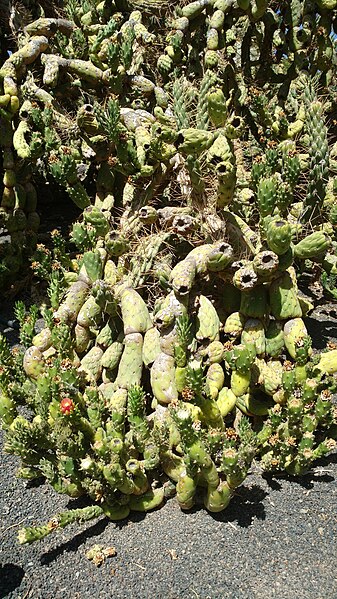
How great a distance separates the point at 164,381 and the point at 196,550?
30.6 inches

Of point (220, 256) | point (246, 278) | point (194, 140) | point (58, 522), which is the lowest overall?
point (58, 522)

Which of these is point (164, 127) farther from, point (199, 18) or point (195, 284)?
point (199, 18)

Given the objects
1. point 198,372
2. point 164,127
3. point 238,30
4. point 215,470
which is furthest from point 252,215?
point 238,30

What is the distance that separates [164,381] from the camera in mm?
2607

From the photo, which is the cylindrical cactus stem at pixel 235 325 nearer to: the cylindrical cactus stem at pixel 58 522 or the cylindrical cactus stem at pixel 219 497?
the cylindrical cactus stem at pixel 219 497

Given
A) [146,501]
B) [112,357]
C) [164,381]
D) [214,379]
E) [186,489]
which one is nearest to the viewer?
[186,489]

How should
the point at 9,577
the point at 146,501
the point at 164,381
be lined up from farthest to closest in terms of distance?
the point at 164,381 → the point at 146,501 → the point at 9,577

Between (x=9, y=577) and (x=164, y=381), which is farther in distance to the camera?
(x=164, y=381)

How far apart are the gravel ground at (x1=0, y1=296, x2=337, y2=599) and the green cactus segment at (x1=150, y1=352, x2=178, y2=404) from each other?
507 millimetres

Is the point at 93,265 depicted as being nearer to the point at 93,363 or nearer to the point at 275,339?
the point at 93,363

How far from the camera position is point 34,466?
2.78 meters

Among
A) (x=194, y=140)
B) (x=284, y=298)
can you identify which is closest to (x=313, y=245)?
(x=284, y=298)

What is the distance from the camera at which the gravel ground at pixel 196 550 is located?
6.92 feet

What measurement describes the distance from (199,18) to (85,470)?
144 inches
